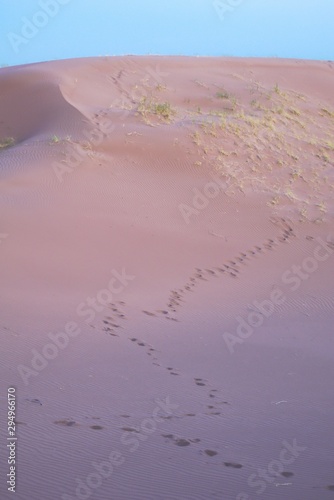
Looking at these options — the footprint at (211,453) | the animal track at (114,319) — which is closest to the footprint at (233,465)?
the footprint at (211,453)

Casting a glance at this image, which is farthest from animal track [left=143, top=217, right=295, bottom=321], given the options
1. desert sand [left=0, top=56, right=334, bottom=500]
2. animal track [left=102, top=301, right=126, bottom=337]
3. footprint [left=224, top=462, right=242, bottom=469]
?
footprint [left=224, top=462, right=242, bottom=469]

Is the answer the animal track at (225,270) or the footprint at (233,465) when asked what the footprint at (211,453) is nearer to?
the footprint at (233,465)

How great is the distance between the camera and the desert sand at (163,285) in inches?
157

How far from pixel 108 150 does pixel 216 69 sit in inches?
367

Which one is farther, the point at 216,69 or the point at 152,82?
the point at 216,69

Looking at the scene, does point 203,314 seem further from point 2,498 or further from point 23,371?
point 2,498

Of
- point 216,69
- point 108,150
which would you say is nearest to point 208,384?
point 108,150

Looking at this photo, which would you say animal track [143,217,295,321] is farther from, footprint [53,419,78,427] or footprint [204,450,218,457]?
footprint [204,450,218,457]

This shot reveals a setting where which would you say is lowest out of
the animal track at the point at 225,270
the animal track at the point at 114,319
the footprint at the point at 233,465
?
the animal track at the point at 225,270

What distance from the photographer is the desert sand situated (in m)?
3.98

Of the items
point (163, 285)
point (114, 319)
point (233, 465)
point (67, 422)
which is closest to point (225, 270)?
point (163, 285)

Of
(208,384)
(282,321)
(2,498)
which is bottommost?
(282,321)

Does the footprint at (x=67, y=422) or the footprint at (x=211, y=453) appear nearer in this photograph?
the footprint at (x=211, y=453)

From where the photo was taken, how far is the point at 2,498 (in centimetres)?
332
